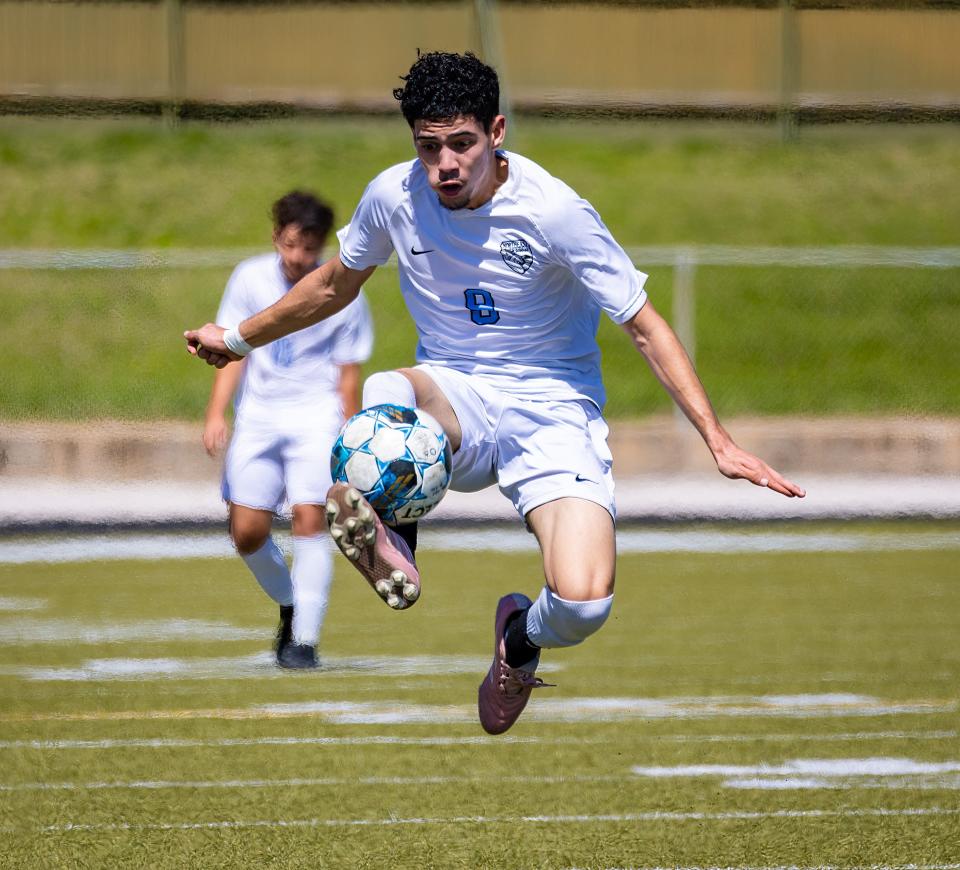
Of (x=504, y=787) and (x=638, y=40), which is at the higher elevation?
(x=638, y=40)

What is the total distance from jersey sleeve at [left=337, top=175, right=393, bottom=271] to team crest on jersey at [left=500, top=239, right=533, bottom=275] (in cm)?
42

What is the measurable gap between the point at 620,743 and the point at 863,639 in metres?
2.81

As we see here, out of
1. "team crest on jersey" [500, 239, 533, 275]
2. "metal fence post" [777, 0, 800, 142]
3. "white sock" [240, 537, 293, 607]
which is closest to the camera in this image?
"team crest on jersey" [500, 239, 533, 275]

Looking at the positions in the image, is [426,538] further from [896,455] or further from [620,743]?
[620,743]

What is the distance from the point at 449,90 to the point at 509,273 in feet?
2.01

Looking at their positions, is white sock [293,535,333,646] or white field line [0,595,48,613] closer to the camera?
→ white sock [293,535,333,646]

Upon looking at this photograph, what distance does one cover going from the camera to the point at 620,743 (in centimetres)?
670

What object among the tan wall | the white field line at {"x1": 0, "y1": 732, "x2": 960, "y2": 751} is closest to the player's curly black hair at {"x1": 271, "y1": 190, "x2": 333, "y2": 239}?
the white field line at {"x1": 0, "y1": 732, "x2": 960, "y2": 751}

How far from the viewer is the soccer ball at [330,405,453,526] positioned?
5.25 m

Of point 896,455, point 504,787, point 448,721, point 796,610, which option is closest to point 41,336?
point 896,455

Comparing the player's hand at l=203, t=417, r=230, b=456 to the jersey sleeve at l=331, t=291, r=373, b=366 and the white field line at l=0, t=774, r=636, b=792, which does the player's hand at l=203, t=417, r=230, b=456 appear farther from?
the white field line at l=0, t=774, r=636, b=792

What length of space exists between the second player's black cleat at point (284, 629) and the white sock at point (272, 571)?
3cm

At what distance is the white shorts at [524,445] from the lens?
5.79 m

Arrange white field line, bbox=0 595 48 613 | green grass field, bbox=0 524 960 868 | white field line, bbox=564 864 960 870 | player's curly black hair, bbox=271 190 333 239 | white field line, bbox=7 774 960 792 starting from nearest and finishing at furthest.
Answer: white field line, bbox=564 864 960 870, green grass field, bbox=0 524 960 868, white field line, bbox=7 774 960 792, player's curly black hair, bbox=271 190 333 239, white field line, bbox=0 595 48 613
